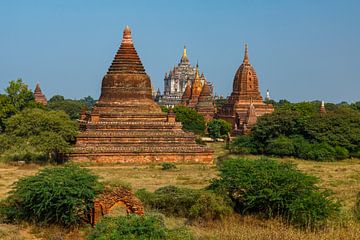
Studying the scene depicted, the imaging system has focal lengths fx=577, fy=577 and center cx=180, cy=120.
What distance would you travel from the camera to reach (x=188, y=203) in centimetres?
1650

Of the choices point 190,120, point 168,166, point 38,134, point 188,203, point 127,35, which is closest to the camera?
point 188,203

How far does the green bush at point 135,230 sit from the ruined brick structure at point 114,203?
2470 mm

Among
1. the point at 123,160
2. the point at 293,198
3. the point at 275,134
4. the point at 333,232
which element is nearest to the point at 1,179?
the point at 123,160

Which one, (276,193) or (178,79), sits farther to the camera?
(178,79)

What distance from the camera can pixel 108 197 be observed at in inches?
599

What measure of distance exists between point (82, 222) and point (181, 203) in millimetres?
2897

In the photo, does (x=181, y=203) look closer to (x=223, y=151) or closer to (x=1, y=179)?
(x=1, y=179)

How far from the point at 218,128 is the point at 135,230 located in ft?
145

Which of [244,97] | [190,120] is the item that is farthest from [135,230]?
[244,97]

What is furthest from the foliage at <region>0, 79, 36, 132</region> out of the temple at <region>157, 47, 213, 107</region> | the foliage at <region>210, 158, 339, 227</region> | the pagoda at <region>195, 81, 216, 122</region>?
the temple at <region>157, 47, 213, 107</region>

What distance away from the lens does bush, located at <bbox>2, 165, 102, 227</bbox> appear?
15.0m

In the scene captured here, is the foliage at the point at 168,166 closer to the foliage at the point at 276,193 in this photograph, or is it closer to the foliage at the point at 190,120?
the foliage at the point at 276,193

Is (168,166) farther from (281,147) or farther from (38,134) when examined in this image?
(281,147)

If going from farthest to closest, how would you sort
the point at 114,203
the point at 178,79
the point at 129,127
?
the point at 178,79 → the point at 129,127 → the point at 114,203
